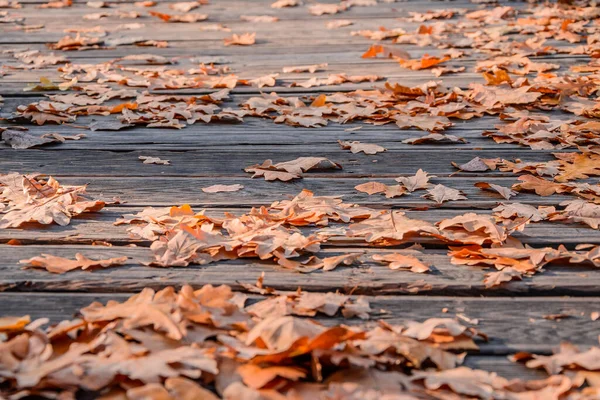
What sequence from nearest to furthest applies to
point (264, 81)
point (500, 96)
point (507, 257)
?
point (507, 257), point (500, 96), point (264, 81)

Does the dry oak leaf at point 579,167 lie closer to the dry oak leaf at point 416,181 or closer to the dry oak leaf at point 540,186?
the dry oak leaf at point 540,186

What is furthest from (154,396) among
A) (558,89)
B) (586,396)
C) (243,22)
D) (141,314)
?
(243,22)

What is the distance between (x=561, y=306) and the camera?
1740mm

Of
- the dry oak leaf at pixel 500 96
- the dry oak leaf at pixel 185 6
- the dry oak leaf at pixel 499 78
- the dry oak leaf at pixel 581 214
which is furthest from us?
the dry oak leaf at pixel 185 6

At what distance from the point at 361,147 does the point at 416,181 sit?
17.2 inches

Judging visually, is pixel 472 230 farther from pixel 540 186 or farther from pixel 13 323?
pixel 13 323

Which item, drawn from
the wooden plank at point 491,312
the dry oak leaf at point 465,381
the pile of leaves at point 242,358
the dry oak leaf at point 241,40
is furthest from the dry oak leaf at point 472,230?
the dry oak leaf at point 241,40

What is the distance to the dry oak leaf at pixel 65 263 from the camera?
1.90 m

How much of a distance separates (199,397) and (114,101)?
256 centimetres

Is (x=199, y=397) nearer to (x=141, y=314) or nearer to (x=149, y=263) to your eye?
(x=141, y=314)

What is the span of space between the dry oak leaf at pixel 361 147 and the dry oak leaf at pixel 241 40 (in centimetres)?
210

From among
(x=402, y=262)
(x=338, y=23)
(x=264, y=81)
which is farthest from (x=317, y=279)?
(x=338, y=23)

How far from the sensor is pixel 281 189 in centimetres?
252

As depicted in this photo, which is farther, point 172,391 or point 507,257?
point 507,257
